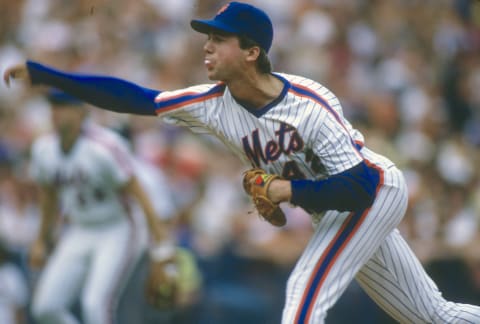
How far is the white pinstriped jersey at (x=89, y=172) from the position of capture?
779cm

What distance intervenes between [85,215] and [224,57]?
323 centimetres

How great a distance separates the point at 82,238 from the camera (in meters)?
7.93

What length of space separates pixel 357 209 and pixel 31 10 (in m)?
8.93

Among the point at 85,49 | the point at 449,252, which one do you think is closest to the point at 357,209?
the point at 449,252

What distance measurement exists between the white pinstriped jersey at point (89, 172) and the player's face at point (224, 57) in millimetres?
2792

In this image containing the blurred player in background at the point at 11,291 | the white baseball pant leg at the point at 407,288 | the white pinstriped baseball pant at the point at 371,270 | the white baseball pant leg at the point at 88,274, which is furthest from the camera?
the blurred player in background at the point at 11,291

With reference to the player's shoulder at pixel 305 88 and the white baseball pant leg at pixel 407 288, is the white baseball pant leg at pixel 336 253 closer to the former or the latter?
the white baseball pant leg at pixel 407 288

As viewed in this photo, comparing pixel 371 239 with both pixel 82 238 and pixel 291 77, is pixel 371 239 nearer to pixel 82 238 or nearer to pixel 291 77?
pixel 291 77

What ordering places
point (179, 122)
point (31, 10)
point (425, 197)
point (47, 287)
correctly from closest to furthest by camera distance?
point (179, 122) < point (47, 287) < point (425, 197) < point (31, 10)

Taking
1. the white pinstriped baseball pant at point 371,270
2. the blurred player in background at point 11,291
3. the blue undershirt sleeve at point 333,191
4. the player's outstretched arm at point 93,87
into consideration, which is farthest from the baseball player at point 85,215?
the blue undershirt sleeve at point 333,191

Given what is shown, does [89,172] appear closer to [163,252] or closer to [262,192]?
[163,252]

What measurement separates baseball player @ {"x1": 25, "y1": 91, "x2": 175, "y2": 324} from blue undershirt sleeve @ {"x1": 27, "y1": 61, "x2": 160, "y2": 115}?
2397 mm

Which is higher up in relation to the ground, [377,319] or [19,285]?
[377,319]

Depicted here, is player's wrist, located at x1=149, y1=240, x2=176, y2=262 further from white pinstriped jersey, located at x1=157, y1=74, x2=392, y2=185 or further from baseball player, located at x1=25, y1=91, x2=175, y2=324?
white pinstriped jersey, located at x1=157, y1=74, x2=392, y2=185
